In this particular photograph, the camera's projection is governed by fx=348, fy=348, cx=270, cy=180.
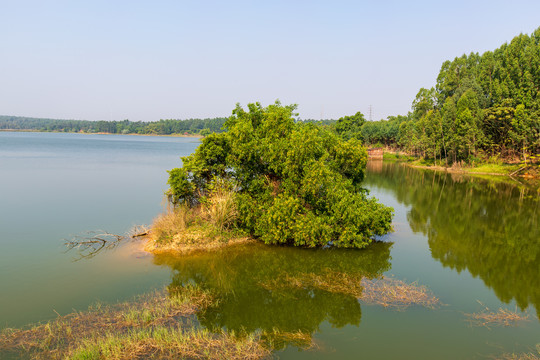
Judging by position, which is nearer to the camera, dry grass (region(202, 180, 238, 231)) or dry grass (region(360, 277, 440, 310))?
dry grass (region(360, 277, 440, 310))

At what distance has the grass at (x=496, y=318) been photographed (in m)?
12.2

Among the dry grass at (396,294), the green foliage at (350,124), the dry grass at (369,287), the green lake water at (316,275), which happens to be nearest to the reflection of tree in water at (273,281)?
the green lake water at (316,275)

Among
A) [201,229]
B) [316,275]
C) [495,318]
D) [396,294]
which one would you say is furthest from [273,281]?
[495,318]

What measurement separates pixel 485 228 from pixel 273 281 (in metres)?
18.8

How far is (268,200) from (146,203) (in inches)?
587

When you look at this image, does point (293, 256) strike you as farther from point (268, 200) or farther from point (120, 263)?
point (120, 263)

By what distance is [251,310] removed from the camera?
42.0ft

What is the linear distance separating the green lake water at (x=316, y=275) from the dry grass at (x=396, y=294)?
15.2 inches

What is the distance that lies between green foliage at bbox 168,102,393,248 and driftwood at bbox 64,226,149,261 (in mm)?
3088

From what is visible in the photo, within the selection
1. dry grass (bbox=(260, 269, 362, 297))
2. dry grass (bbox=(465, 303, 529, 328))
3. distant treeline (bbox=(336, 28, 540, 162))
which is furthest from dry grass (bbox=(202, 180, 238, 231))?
distant treeline (bbox=(336, 28, 540, 162))

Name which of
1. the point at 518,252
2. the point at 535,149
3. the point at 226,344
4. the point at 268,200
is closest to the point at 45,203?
the point at 268,200

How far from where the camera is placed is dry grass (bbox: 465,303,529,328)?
40.0ft

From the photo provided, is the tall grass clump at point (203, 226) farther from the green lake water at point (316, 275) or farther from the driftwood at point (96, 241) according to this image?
the driftwood at point (96, 241)

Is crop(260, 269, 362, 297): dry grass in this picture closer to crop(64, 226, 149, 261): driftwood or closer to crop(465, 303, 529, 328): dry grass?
crop(465, 303, 529, 328): dry grass
